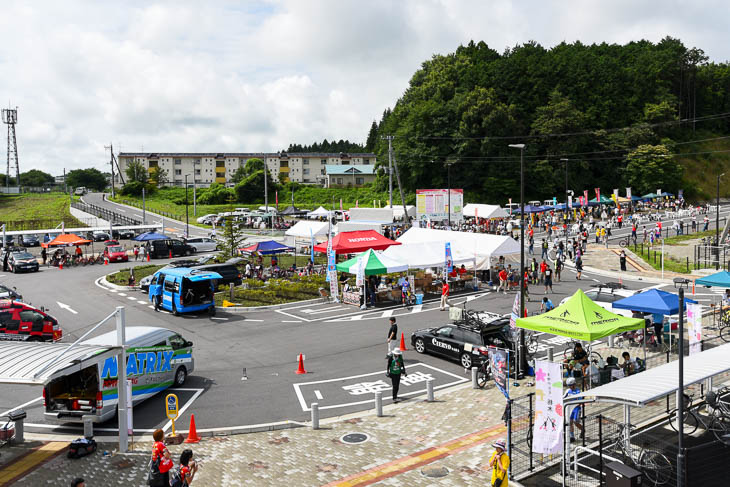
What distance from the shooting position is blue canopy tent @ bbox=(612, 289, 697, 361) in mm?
18406

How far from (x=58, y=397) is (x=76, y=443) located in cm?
218

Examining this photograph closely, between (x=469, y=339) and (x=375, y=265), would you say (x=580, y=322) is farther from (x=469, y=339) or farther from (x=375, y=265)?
(x=375, y=265)

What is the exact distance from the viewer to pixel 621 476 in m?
9.24

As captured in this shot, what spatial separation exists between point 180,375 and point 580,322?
1174cm

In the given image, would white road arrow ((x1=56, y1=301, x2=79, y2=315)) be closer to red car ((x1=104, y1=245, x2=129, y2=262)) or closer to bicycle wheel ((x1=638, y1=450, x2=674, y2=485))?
red car ((x1=104, y1=245, x2=129, y2=262))

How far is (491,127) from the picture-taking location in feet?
270

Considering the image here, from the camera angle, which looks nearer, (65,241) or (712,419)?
(712,419)

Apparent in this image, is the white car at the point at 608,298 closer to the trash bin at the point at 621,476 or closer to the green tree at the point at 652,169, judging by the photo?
the trash bin at the point at 621,476

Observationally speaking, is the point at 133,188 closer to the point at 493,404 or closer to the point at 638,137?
the point at 638,137

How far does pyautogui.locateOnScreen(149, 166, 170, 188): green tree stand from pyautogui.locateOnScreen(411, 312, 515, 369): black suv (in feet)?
360

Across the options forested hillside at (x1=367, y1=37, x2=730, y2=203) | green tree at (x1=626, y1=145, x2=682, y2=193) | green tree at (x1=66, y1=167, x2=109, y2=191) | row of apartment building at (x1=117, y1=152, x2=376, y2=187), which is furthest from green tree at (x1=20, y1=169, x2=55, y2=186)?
green tree at (x1=626, y1=145, x2=682, y2=193)

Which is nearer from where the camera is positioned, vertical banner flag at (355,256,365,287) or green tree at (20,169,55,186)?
vertical banner flag at (355,256,365,287)

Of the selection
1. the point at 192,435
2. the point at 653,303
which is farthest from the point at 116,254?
the point at 653,303

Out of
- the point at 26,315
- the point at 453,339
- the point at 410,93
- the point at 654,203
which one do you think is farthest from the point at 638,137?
the point at 26,315
